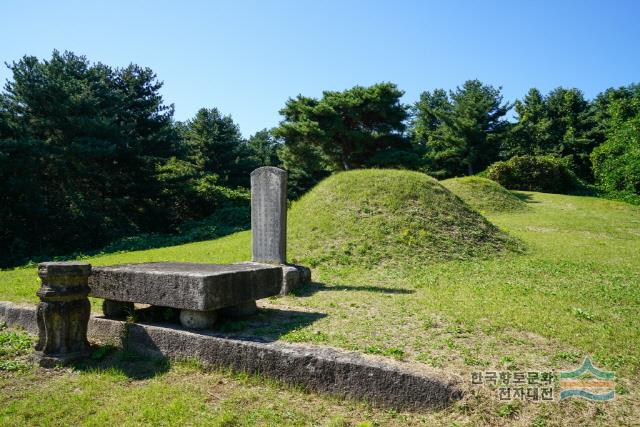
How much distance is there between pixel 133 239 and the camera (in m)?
18.4

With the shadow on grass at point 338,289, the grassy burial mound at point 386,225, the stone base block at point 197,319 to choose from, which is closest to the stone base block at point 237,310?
the stone base block at point 197,319

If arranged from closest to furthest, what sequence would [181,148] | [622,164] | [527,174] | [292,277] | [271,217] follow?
[292,277] < [271,217] < [181,148] < [622,164] < [527,174]

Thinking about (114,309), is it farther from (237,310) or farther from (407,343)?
(407,343)

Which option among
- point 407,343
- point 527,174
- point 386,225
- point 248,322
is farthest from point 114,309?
point 527,174

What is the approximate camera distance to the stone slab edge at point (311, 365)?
345 centimetres

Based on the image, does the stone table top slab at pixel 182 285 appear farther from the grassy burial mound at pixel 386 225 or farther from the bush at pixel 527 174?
the bush at pixel 527 174

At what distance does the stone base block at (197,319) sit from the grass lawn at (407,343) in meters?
0.22

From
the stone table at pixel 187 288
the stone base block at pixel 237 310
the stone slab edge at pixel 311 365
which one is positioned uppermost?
the stone table at pixel 187 288

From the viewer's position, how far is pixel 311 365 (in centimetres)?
390

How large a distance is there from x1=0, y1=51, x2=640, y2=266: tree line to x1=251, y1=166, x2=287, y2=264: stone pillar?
1138 cm

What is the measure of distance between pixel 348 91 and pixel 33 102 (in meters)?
16.7

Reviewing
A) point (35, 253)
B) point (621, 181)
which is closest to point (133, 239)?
point (35, 253)

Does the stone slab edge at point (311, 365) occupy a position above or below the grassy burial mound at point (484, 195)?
below

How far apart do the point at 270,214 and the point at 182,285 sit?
11.3 feet
